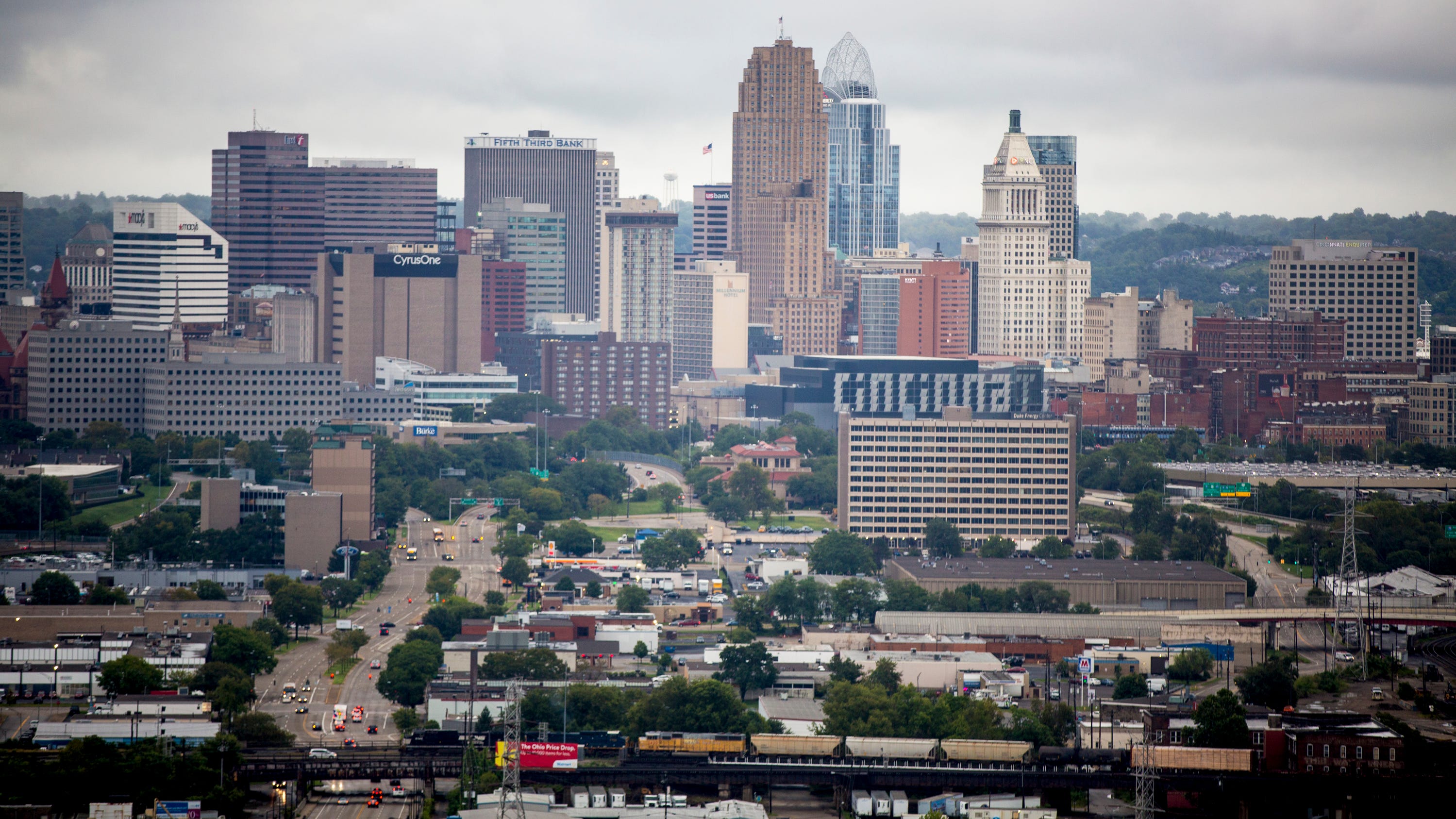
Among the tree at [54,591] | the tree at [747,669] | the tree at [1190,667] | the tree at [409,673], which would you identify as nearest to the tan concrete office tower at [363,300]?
the tree at [54,591]

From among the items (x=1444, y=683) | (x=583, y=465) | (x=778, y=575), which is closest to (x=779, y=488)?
(x=583, y=465)

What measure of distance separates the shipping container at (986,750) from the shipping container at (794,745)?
158 inches

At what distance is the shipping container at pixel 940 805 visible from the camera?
7625 cm

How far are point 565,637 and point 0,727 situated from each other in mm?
26735

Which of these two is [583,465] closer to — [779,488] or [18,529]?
[779,488]

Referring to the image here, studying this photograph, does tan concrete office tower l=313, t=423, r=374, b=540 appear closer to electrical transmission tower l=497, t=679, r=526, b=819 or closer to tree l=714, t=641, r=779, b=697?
tree l=714, t=641, r=779, b=697

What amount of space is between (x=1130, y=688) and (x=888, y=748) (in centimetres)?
1549

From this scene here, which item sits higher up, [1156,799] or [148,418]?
[148,418]

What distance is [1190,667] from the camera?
327ft

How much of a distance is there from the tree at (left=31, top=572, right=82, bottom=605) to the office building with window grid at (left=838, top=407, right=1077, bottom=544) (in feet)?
162

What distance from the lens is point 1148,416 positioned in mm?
189625

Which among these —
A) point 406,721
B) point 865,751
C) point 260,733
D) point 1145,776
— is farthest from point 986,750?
point 260,733

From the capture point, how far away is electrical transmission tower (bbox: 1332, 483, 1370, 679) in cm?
10325

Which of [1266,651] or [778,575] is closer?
[1266,651]
